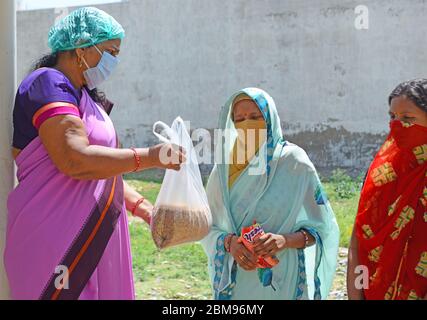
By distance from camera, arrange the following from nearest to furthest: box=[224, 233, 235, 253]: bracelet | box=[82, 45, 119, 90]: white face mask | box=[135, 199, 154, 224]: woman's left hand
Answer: box=[82, 45, 119, 90]: white face mask → box=[135, 199, 154, 224]: woman's left hand → box=[224, 233, 235, 253]: bracelet

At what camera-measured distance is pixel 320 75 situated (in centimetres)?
1052

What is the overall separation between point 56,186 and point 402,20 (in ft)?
28.1

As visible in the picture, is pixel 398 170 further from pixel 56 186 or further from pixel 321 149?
pixel 321 149

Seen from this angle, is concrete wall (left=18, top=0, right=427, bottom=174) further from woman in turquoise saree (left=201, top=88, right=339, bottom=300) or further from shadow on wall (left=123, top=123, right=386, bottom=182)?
woman in turquoise saree (left=201, top=88, right=339, bottom=300)

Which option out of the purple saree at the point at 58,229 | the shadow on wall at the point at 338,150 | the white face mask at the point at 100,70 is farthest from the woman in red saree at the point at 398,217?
the shadow on wall at the point at 338,150

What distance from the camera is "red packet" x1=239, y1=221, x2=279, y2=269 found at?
305cm

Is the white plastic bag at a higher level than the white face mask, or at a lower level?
lower

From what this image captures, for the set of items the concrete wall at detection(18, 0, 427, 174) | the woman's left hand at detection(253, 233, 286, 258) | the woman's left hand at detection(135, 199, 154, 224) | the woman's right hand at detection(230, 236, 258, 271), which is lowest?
the woman's right hand at detection(230, 236, 258, 271)

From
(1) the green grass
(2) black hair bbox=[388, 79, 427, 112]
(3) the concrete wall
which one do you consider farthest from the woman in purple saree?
(3) the concrete wall

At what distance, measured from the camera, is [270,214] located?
323 centimetres

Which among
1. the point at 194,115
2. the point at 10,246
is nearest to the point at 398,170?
the point at 10,246

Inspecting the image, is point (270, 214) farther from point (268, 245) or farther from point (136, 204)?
point (136, 204)

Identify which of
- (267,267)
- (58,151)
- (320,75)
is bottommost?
(267,267)

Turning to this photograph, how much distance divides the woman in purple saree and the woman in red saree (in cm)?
80
